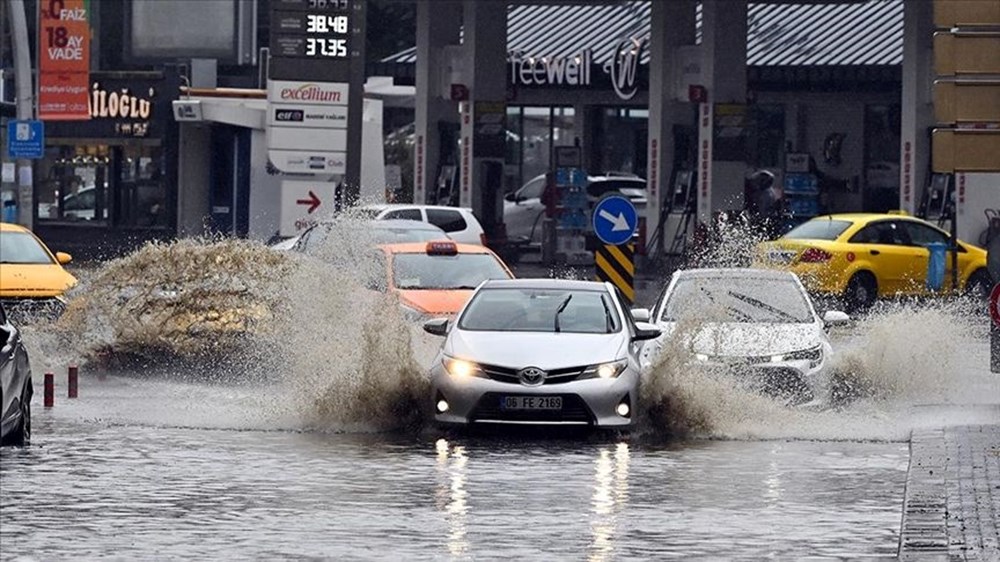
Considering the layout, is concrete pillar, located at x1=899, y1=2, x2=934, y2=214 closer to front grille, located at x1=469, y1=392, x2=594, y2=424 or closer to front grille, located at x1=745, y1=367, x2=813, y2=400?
front grille, located at x1=745, y1=367, x2=813, y2=400

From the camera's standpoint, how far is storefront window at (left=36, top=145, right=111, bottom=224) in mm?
63625

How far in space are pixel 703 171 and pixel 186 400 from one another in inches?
1077

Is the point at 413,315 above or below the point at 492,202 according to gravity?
below

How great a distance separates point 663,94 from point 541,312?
30544mm

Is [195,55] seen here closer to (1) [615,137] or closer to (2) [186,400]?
(1) [615,137]

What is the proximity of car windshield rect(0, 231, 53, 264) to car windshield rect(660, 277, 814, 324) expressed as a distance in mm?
10571

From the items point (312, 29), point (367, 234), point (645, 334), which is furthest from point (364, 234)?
point (312, 29)

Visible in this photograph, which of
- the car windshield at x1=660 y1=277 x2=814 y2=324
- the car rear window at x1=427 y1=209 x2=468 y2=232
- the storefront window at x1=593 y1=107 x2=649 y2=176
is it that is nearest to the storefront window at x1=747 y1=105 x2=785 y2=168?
the storefront window at x1=593 y1=107 x2=649 y2=176

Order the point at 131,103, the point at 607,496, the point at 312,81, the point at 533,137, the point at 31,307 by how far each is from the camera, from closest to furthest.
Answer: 1. the point at 607,496
2. the point at 31,307
3. the point at 312,81
4. the point at 131,103
5. the point at 533,137

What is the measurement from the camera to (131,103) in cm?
6262

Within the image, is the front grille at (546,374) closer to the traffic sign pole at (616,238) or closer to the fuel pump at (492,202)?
the traffic sign pole at (616,238)

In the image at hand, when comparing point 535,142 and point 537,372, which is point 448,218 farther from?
point 537,372

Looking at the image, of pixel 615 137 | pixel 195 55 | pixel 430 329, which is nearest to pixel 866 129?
pixel 615 137

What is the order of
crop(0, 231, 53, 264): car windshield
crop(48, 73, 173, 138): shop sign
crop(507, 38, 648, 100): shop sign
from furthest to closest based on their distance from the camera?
crop(48, 73, 173, 138): shop sign < crop(507, 38, 648, 100): shop sign < crop(0, 231, 53, 264): car windshield
